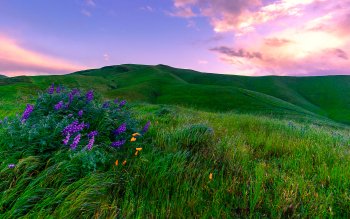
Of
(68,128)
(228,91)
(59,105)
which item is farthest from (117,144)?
(228,91)

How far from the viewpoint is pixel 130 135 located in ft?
14.5

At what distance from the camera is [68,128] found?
3516 millimetres

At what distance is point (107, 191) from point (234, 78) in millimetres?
105556

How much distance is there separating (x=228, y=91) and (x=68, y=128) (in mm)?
59354

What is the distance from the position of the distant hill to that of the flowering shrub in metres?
29.2

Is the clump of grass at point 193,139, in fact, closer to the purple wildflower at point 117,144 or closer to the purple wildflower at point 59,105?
the purple wildflower at point 117,144

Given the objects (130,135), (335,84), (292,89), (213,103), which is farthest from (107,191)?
(335,84)

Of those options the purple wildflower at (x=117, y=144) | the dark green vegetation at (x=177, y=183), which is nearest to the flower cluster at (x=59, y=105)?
the dark green vegetation at (x=177, y=183)

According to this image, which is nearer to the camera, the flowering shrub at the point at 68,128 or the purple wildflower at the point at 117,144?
the flowering shrub at the point at 68,128

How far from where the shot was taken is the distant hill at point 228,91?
48125 millimetres

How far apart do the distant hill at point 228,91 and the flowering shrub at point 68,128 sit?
29165mm

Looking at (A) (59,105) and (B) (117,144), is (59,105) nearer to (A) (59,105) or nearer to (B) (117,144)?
(A) (59,105)

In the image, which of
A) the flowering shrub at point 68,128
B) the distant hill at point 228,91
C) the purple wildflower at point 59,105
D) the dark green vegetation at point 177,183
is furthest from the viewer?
the distant hill at point 228,91

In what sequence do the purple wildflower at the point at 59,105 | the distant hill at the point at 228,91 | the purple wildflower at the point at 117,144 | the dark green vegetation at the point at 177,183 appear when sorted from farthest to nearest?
the distant hill at the point at 228,91 → the purple wildflower at the point at 59,105 → the purple wildflower at the point at 117,144 → the dark green vegetation at the point at 177,183
